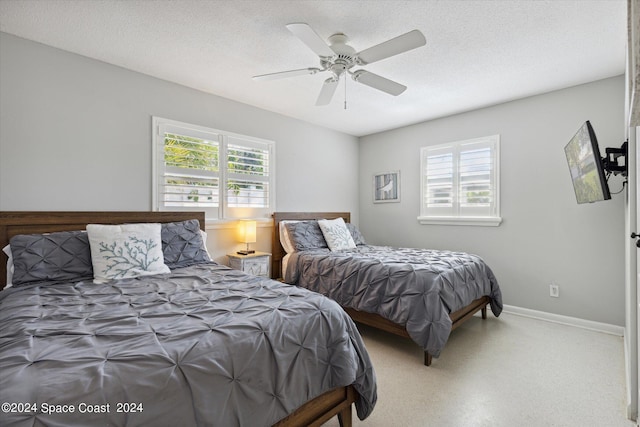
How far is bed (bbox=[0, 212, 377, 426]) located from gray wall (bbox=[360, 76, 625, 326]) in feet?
9.42

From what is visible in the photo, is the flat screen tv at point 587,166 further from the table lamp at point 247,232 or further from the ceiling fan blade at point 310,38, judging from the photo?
the table lamp at point 247,232

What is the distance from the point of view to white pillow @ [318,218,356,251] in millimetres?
3855

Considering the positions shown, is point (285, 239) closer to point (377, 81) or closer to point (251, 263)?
point (251, 263)

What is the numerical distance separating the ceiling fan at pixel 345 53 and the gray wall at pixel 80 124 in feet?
4.34

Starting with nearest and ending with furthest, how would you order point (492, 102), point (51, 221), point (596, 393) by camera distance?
point (596, 393) < point (51, 221) < point (492, 102)

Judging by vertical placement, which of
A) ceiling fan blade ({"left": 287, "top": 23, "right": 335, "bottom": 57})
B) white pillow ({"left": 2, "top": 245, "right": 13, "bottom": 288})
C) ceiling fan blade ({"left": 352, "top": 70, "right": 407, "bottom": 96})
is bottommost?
white pillow ({"left": 2, "top": 245, "right": 13, "bottom": 288})

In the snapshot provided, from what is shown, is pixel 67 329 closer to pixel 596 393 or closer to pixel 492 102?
pixel 596 393

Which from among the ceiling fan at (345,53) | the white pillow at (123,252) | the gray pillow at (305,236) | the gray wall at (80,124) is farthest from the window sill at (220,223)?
the ceiling fan at (345,53)

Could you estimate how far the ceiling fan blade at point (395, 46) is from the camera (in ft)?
6.05

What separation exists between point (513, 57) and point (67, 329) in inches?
139

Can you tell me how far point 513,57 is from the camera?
2.61 metres

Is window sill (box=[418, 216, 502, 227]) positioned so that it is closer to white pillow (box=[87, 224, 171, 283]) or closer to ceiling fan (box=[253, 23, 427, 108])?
ceiling fan (box=[253, 23, 427, 108])

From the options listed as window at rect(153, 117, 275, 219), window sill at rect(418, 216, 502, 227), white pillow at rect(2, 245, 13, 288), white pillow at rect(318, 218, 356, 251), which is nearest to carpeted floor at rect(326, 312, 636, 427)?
white pillow at rect(318, 218, 356, 251)

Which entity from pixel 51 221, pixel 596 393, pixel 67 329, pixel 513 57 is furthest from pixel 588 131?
pixel 51 221
